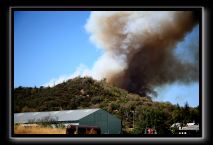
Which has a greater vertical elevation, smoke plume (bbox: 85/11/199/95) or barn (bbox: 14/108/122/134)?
smoke plume (bbox: 85/11/199/95)

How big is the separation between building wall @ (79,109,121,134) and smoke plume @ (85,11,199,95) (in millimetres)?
517

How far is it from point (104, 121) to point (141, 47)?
130 centimetres

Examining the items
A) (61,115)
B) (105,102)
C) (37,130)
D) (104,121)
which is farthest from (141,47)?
(37,130)

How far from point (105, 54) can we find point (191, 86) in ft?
4.70

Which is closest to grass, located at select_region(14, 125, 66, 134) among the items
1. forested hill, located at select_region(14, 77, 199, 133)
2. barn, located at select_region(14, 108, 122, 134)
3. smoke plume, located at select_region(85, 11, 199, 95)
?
barn, located at select_region(14, 108, 122, 134)

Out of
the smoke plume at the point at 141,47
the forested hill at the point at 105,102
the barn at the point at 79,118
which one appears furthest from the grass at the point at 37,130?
the smoke plume at the point at 141,47

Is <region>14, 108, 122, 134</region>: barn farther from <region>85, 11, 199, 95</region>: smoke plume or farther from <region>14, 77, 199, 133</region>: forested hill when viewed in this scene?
<region>85, 11, 199, 95</region>: smoke plume

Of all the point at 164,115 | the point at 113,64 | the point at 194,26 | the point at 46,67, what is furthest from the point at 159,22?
the point at 46,67

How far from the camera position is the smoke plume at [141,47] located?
7098 millimetres

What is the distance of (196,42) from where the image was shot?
7031mm

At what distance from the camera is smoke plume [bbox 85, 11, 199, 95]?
710 cm

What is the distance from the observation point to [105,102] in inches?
284

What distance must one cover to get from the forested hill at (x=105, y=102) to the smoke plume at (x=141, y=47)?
0.17m
